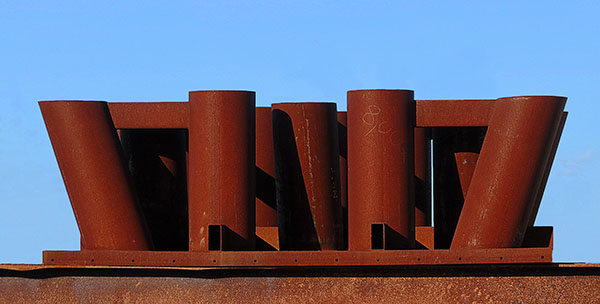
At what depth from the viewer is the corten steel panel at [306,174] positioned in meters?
11.5

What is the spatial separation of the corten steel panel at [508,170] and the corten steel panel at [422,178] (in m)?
2.46

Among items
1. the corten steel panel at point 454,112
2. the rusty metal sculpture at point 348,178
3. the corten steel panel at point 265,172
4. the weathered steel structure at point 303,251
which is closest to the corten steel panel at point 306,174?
the rusty metal sculpture at point 348,178

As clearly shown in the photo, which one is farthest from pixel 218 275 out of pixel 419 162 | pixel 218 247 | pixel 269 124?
pixel 419 162

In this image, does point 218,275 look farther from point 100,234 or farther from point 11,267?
point 11,267

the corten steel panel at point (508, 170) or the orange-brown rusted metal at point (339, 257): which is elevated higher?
the corten steel panel at point (508, 170)

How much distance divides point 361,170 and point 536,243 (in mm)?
2346

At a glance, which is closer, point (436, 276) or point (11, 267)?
point (436, 276)

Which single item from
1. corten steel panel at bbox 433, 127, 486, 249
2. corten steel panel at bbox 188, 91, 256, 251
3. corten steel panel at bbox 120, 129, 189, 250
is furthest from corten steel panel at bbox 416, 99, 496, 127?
corten steel panel at bbox 120, 129, 189, 250

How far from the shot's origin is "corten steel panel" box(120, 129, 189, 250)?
1174 cm

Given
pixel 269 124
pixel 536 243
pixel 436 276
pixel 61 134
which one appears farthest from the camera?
pixel 269 124

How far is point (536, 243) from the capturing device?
11.7 metres

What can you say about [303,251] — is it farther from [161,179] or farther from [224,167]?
[161,179]

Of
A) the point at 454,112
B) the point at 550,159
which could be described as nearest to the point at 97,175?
the point at 454,112

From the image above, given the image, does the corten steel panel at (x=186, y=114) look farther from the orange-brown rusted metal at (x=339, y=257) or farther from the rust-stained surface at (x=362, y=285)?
the rust-stained surface at (x=362, y=285)
